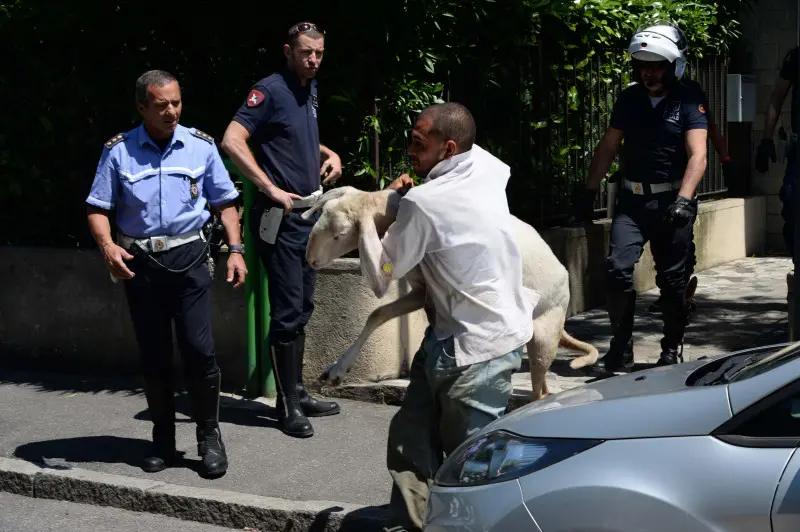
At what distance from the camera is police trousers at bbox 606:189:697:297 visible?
297 inches

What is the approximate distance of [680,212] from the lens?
7.32 metres

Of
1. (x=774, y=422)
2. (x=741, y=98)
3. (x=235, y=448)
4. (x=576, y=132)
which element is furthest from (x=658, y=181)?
(x=741, y=98)

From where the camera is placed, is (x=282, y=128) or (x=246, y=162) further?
(x=282, y=128)

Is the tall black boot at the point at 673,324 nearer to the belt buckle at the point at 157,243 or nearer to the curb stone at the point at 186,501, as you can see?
the curb stone at the point at 186,501

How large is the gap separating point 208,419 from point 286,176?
4.61 feet

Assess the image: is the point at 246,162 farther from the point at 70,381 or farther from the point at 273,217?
the point at 70,381

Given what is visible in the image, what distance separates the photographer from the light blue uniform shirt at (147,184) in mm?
6016

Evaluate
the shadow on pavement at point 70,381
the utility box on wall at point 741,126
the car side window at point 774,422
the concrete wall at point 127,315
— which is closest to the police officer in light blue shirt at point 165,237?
the concrete wall at point 127,315

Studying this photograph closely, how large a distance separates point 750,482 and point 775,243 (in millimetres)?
10552

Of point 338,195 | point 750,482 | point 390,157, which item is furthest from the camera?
point 390,157

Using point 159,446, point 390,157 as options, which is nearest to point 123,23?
point 390,157

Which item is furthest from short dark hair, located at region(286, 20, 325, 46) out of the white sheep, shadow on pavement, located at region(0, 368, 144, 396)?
shadow on pavement, located at region(0, 368, 144, 396)

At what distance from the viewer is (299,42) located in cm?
673

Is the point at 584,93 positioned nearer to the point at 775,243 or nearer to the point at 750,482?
the point at 775,243
